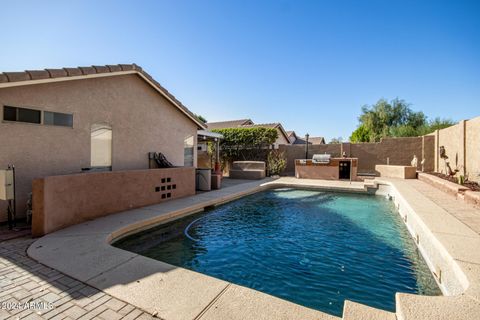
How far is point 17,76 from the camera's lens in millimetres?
5500

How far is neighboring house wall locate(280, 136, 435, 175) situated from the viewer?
1786cm

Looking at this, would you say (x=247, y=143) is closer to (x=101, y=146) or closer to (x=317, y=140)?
(x=101, y=146)

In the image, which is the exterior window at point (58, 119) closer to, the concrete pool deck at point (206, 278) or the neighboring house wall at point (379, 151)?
the concrete pool deck at point (206, 278)

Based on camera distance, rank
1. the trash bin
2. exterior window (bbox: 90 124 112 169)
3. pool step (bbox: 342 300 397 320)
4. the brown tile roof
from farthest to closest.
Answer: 1. the brown tile roof
2. the trash bin
3. exterior window (bbox: 90 124 112 169)
4. pool step (bbox: 342 300 397 320)

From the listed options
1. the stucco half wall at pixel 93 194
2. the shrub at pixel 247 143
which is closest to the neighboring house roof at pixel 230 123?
the shrub at pixel 247 143

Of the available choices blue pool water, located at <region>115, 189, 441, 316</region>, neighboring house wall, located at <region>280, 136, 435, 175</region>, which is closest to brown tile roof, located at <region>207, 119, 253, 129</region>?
neighboring house wall, located at <region>280, 136, 435, 175</region>

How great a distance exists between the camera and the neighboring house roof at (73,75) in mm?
5441

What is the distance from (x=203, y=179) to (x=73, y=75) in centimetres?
680

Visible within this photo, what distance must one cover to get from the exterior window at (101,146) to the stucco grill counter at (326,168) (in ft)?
42.1

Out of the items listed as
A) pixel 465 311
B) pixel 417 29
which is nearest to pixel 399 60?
pixel 417 29

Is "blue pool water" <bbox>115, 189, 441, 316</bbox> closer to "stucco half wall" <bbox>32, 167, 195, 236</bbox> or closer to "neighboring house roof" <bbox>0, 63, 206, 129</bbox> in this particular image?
"stucco half wall" <bbox>32, 167, 195, 236</bbox>

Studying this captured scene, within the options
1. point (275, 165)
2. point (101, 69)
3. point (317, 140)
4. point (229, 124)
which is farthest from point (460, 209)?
point (317, 140)

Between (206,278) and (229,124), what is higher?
(229,124)

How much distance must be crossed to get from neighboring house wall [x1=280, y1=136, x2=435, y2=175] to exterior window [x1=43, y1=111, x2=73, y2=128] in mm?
17078
